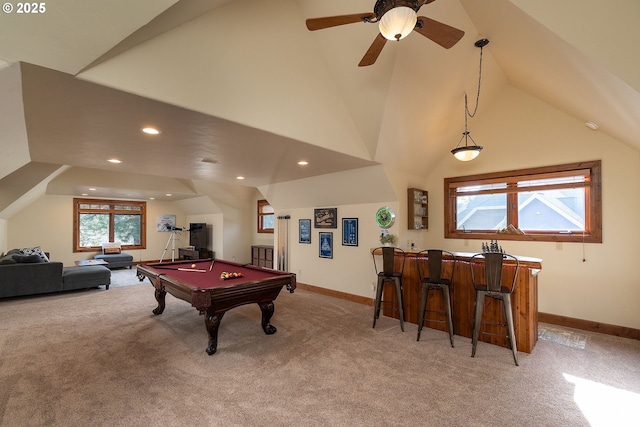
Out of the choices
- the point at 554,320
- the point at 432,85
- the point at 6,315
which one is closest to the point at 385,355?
A: the point at 554,320

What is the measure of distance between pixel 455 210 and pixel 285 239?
3884 millimetres

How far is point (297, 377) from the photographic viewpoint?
2670 millimetres

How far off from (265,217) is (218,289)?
6518mm

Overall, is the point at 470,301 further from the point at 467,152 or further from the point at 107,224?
the point at 107,224

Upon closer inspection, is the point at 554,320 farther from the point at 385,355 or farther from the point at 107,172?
the point at 107,172

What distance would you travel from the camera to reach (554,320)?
4234mm

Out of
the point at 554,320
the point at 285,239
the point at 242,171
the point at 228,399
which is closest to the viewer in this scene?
the point at 228,399

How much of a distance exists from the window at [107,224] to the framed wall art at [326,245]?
25.4ft

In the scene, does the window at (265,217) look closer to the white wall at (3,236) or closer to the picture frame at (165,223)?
the picture frame at (165,223)

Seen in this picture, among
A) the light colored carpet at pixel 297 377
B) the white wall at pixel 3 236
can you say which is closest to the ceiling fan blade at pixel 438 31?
the light colored carpet at pixel 297 377

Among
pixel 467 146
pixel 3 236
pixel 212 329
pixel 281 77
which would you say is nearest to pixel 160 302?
pixel 212 329

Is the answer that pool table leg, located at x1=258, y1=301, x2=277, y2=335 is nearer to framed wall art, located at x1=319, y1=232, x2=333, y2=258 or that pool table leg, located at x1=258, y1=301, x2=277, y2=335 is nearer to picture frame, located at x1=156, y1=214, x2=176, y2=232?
framed wall art, located at x1=319, y1=232, x2=333, y2=258

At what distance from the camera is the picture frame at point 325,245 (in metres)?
5.90

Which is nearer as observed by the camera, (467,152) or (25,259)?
(467,152)
